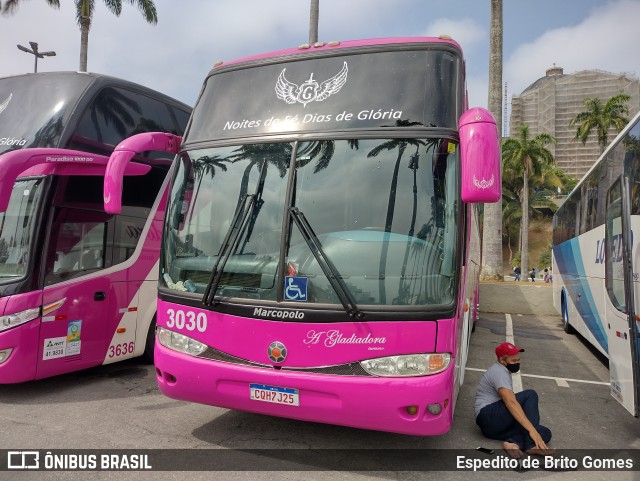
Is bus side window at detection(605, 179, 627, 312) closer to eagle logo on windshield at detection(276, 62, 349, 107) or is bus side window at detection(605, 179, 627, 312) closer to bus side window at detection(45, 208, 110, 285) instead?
eagle logo on windshield at detection(276, 62, 349, 107)

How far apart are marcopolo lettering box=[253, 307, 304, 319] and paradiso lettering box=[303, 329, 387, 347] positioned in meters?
0.16

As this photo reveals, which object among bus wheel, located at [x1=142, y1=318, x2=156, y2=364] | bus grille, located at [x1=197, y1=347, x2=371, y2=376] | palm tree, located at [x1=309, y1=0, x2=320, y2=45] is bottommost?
bus wheel, located at [x1=142, y1=318, x2=156, y2=364]

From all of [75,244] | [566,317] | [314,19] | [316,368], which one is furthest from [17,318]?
[566,317]

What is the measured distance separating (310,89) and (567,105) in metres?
97.0

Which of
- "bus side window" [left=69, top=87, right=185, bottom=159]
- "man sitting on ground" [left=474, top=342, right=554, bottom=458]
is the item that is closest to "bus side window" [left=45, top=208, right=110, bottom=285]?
"bus side window" [left=69, top=87, right=185, bottom=159]

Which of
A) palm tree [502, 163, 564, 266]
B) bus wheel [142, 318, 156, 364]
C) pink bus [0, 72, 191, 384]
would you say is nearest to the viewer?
pink bus [0, 72, 191, 384]

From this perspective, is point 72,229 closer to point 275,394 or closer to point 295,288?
point 295,288

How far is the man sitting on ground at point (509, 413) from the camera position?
173 inches

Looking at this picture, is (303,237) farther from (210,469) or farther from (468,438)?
(468,438)

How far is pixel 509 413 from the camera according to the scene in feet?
15.1

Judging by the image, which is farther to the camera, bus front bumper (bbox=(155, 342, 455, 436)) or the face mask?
the face mask

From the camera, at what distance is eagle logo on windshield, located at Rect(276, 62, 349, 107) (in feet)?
14.8

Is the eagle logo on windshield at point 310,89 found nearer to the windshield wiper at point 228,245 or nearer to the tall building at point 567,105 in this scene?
the windshield wiper at point 228,245

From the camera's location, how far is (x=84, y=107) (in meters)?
6.17
